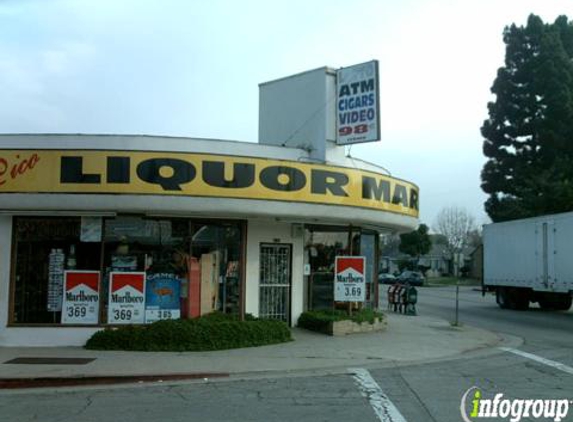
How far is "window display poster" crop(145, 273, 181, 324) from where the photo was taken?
1510 cm

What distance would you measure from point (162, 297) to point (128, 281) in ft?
2.86

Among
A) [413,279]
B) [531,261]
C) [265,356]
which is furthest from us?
[413,279]

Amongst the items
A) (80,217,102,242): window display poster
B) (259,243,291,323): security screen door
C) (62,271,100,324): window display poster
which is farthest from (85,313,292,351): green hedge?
(259,243,291,323): security screen door

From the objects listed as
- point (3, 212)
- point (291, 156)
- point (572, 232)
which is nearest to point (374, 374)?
point (291, 156)

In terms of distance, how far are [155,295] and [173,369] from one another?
3900mm

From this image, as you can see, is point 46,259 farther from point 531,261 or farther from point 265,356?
point 531,261

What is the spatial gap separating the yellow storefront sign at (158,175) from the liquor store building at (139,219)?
0.07 feet

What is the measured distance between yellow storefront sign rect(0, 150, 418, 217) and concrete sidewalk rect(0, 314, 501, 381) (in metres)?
3.32

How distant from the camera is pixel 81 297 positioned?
585 inches

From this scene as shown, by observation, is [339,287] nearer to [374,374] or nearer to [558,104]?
[374,374]

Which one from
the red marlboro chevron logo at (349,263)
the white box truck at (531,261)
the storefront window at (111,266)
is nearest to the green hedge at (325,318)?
the red marlboro chevron logo at (349,263)
